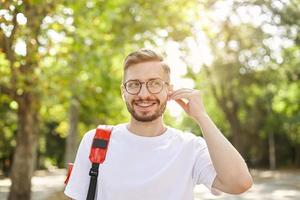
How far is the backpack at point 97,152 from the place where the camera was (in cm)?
291

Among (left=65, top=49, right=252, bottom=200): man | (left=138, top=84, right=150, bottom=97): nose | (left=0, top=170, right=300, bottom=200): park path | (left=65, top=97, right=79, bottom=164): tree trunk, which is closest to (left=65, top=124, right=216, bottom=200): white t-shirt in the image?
(left=65, top=49, right=252, bottom=200): man

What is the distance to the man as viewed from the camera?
9.50 ft

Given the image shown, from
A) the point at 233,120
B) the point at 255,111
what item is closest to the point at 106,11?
the point at 233,120

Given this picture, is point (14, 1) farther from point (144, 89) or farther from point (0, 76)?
point (0, 76)

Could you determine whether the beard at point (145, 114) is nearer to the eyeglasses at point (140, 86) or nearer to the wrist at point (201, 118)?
the eyeglasses at point (140, 86)

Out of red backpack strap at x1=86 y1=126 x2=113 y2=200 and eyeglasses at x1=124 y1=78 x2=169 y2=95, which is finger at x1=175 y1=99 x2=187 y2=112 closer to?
eyeglasses at x1=124 y1=78 x2=169 y2=95

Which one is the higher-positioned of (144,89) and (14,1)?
(14,1)

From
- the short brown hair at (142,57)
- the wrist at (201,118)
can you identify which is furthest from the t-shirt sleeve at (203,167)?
the short brown hair at (142,57)

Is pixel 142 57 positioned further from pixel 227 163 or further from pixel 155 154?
pixel 227 163

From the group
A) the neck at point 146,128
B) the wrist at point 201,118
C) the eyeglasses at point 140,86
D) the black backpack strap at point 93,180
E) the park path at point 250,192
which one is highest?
the eyeglasses at point 140,86

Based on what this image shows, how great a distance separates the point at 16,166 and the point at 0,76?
102 inches

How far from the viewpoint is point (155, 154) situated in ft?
9.72

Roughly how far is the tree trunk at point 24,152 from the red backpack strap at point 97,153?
1190 centimetres

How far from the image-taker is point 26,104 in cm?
1464
